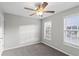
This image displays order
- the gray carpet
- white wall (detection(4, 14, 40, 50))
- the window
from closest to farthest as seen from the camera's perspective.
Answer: the window, the gray carpet, white wall (detection(4, 14, 40, 50))

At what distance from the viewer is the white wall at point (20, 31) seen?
4.29 m

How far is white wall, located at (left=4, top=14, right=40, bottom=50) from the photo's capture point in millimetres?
4292

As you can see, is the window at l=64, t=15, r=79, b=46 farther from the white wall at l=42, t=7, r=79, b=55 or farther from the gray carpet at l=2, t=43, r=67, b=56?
the gray carpet at l=2, t=43, r=67, b=56

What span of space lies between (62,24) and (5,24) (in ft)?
10.6

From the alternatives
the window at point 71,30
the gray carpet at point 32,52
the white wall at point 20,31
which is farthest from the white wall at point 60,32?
the white wall at point 20,31

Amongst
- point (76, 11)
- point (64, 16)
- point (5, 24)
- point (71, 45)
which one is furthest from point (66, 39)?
point (5, 24)

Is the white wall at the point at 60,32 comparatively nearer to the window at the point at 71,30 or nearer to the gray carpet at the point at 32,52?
the window at the point at 71,30

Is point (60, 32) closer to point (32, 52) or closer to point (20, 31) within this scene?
point (32, 52)

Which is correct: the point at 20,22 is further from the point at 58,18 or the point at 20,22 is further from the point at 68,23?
the point at 68,23

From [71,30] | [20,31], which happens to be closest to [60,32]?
[71,30]

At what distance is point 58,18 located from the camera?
3.96m

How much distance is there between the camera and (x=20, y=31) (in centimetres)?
481

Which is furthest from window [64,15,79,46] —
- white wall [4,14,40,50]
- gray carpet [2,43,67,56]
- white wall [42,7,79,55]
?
white wall [4,14,40,50]

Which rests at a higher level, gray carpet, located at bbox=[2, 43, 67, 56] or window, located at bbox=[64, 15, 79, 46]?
window, located at bbox=[64, 15, 79, 46]
